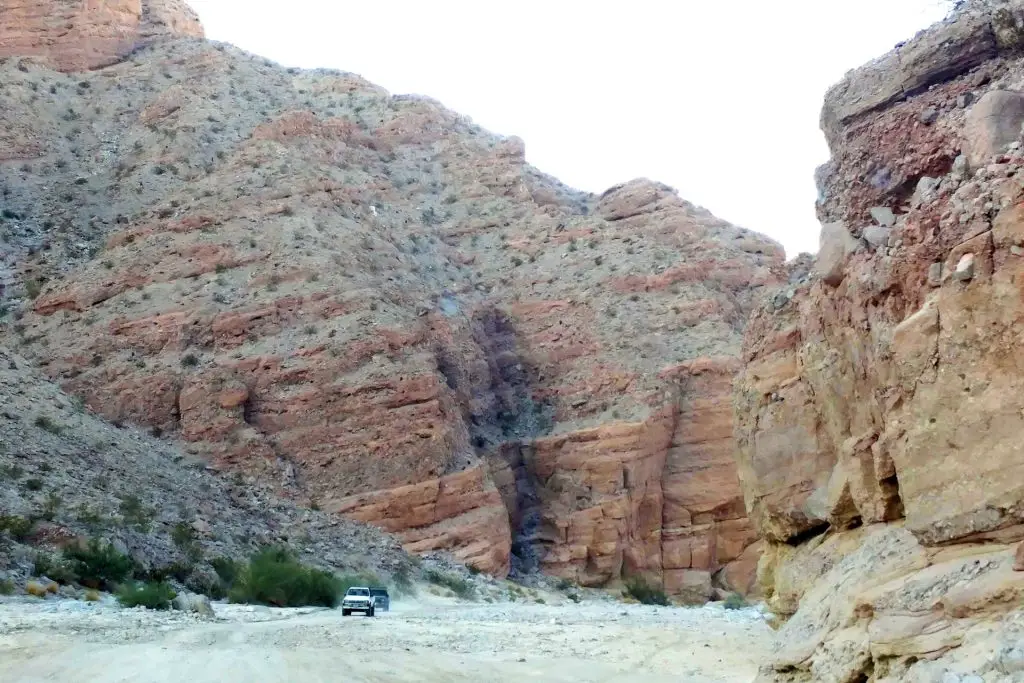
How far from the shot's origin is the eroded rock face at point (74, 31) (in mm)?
52500

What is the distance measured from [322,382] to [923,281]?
2739 centimetres

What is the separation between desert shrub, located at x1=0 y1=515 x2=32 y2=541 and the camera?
71.0 ft

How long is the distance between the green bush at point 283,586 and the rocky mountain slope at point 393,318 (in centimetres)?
603

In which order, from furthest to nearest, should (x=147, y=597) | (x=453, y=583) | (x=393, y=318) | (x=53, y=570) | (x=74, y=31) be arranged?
(x=74, y=31) < (x=393, y=318) < (x=453, y=583) < (x=53, y=570) < (x=147, y=597)

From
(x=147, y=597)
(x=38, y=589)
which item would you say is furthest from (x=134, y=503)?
(x=147, y=597)

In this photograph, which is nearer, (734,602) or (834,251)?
(834,251)

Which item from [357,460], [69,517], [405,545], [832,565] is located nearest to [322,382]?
[357,460]

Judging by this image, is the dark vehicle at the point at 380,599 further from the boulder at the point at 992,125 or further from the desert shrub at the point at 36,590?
the boulder at the point at 992,125

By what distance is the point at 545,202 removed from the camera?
49.9 m

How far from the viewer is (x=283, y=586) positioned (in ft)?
76.4

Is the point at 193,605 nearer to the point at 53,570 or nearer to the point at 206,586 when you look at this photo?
the point at 53,570

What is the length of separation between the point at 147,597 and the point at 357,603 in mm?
3857

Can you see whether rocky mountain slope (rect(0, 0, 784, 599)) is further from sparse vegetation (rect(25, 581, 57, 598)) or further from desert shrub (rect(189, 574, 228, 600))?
sparse vegetation (rect(25, 581, 57, 598))

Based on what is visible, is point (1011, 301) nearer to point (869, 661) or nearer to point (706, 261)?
point (869, 661)
